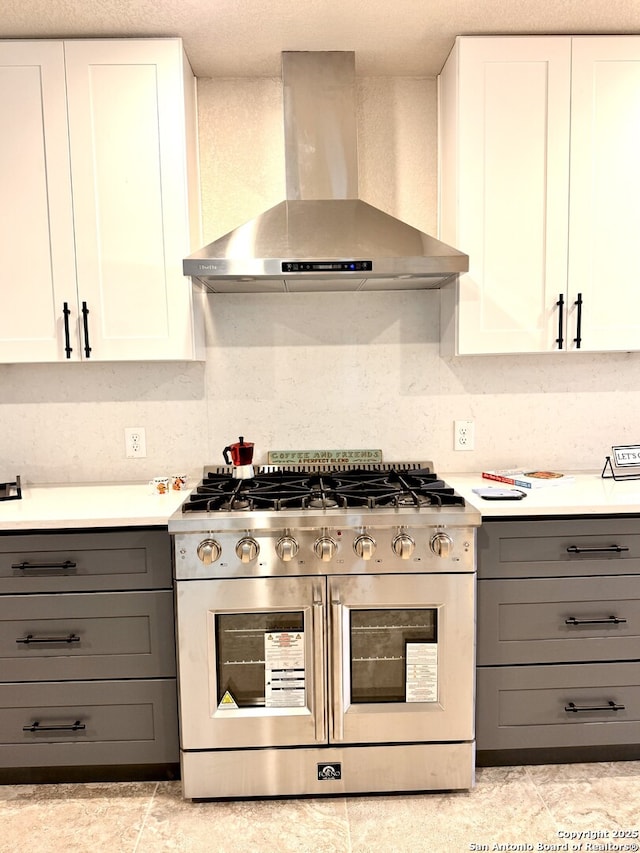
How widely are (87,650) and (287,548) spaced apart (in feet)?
2.50

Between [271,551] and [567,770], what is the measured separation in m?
1.30

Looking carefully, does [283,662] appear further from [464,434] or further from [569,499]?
[464,434]

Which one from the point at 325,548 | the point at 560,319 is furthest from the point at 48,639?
the point at 560,319

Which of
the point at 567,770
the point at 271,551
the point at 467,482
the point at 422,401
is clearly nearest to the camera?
the point at 271,551

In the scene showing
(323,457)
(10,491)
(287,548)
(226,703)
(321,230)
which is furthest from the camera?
(323,457)

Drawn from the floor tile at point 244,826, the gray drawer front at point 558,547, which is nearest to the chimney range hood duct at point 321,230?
the gray drawer front at point 558,547

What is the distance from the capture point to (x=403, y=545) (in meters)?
1.89

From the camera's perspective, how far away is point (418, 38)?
2.21 m

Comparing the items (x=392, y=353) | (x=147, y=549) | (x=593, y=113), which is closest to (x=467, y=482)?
(x=392, y=353)

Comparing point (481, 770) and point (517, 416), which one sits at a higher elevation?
point (517, 416)

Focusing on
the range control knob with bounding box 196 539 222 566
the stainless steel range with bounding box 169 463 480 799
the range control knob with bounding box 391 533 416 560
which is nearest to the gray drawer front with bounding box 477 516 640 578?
the stainless steel range with bounding box 169 463 480 799

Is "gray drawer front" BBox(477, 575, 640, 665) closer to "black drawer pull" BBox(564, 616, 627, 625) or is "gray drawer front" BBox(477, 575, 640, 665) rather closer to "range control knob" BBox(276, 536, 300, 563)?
"black drawer pull" BBox(564, 616, 627, 625)

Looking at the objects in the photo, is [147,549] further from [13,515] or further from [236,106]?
[236,106]

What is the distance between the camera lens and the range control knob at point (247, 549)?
1.90m
